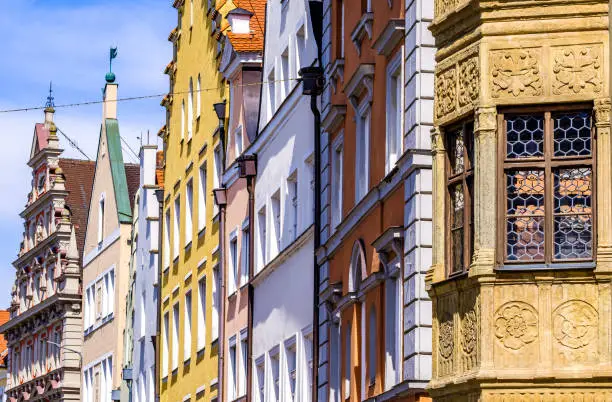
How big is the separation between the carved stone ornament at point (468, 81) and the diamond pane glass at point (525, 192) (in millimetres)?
1165

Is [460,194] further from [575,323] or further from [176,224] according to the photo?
[176,224]

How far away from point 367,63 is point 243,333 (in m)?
13.9

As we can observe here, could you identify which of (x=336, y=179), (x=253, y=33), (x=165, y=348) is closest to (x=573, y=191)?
(x=336, y=179)

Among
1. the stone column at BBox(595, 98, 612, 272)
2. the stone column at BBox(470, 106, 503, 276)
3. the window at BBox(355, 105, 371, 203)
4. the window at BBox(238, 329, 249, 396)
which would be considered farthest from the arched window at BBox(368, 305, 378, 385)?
the window at BBox(238, 329, 249, 396)

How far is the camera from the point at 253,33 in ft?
144

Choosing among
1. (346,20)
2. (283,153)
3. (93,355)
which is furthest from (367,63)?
(93,355)

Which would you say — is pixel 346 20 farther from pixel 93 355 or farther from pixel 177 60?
pixel 93 355

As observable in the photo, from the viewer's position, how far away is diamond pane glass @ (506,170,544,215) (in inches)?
846

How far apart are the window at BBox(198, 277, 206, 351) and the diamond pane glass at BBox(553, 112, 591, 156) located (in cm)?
2564

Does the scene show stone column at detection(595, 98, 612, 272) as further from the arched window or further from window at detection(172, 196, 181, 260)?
window at detection(172, 196, 181, 260)

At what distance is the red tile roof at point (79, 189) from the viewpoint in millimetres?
71750

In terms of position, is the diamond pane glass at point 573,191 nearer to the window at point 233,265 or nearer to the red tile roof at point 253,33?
the window at point 233,265

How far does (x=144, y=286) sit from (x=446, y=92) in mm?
34528

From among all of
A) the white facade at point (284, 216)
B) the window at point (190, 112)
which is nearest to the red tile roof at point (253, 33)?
the white facade at point (284, 216)
